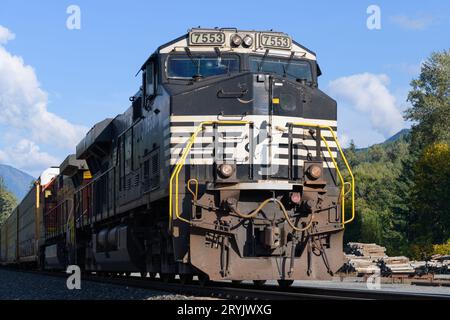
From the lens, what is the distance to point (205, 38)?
13.8 metres

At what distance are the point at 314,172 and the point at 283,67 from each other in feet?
7.68

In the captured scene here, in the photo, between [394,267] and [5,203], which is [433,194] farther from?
[5,203]

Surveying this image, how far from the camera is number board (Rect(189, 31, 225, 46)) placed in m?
13.8

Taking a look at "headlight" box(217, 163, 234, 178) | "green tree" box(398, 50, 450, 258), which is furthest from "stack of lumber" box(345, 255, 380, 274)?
"green tree" box(398, 50, 450, 258)

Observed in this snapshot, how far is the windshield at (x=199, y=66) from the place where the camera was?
1372cm

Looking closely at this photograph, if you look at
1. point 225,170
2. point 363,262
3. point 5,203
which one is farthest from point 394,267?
point 5,203

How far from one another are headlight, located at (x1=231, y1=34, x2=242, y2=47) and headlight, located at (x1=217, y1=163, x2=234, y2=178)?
2586mm

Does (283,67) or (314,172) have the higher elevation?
(283,67)

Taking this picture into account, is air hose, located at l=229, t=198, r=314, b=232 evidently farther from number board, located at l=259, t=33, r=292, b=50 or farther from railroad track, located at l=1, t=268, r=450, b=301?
number board, located at l=259, t=33, r=292, b=50

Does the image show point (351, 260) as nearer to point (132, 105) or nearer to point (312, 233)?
point (132, 105)

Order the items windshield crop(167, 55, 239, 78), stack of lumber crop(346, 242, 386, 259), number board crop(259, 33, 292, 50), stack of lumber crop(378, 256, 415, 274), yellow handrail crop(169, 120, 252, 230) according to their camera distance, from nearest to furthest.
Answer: yellow handrail crop(169, 120, 252, 230) < windshield crop(167, 55, 239, 78) < number board crop(259, 33, 292, 50) < stack of lumber crop(378, 256, 415, 274) < stack of lumber crop(346, 242, 386, 259)

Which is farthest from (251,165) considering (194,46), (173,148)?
(194,46)

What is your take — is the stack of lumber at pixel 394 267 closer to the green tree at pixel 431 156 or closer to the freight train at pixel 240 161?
the freight train at pixel 240 161
